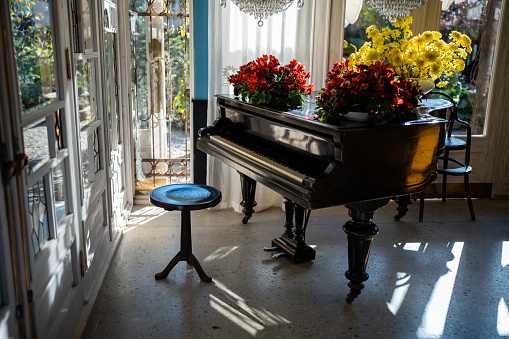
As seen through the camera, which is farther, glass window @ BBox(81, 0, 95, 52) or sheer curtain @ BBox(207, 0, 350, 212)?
sheer curtain @ BBox(207, 0, 350, 212)

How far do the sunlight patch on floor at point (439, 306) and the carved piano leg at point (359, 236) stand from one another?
1.40ft

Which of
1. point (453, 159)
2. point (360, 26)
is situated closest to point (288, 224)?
point (453, 159)

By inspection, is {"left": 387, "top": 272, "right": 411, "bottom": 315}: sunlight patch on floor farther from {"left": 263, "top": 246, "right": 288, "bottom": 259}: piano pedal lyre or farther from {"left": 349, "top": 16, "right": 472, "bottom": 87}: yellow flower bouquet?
{"left": 349, "top": 16, "right": 472, "bottom": 87}: yellow flower bouquet

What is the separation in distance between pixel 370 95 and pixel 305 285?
1.38 meters

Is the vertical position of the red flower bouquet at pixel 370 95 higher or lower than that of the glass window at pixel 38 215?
higher

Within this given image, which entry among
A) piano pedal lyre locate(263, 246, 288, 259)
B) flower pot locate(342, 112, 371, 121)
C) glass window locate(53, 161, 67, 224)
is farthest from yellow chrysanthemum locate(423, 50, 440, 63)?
glass window locate(53, 161, 67, 224)

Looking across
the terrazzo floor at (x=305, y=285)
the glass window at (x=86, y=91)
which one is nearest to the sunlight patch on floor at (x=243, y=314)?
the terrazzo floor at (x=305, y=285)

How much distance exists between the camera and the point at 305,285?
3.34 m

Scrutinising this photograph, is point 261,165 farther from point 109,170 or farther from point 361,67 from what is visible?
point 109,170

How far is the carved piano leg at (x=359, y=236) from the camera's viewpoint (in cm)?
287

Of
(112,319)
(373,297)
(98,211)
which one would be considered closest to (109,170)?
(98,211)

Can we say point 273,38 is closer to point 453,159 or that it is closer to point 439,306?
point 453,159

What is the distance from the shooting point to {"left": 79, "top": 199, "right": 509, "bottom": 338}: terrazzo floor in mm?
2848

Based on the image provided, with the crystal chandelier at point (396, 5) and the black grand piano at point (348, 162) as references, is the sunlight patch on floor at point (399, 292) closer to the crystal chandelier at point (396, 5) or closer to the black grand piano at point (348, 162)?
the black grand piano at point (348, 162)
